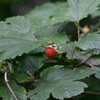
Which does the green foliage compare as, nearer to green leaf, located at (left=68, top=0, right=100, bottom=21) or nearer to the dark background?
green leaf, located at (left=68, top=0, right=100, bottom=21)

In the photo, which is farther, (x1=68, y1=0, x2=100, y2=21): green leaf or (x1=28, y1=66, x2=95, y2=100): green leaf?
(x1=68, y1=0, x2=100, y2=21): green leaf

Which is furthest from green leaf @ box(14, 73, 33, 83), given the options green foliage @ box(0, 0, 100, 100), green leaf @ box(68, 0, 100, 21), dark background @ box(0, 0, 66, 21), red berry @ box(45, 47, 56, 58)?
dark background @ box(0, 0, 66, 21)

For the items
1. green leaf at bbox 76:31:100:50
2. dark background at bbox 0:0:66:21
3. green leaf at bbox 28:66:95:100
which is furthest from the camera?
dark background at bbox 0:0:66:21

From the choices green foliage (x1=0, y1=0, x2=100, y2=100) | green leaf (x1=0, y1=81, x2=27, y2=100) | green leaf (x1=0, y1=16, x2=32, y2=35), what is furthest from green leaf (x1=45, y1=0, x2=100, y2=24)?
green leaf (x1=0, y1=81, x2=27, y2=100)

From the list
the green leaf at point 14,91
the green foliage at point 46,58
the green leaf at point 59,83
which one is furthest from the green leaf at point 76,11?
the green leaf at point 14,91

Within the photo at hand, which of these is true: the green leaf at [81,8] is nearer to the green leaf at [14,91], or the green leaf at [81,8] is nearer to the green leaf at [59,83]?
the green leaf at [59,83]

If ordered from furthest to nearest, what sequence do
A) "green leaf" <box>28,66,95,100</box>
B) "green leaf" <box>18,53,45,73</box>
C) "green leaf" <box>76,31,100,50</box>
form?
"green leaf" <box>18,53,45,73</box>
"green leaf" <box>76,31,100,50</box>
"green leaf" <box>28,66,95,100</box>

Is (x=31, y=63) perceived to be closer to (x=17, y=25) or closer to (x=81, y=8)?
(x=17, y=25)

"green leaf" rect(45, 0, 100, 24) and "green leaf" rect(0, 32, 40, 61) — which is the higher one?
"green leaf" rect(45, 0, 100, 24)

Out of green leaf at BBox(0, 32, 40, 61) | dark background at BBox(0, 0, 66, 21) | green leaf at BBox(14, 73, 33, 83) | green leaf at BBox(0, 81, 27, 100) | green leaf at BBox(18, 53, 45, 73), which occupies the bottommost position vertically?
green leaf at BBox(0, 81, 27, 100)
